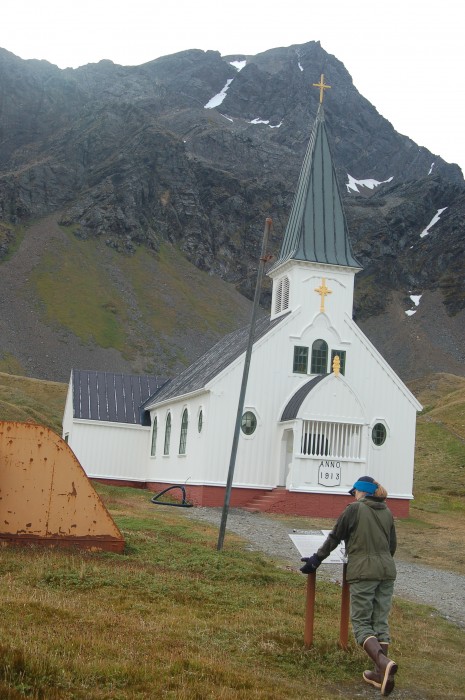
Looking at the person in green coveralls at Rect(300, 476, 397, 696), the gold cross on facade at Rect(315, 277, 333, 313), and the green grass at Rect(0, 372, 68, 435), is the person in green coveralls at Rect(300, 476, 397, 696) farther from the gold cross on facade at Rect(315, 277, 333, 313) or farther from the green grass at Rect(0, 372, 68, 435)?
the green grass at Rect(0, 372, 68, 435)

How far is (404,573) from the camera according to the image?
19.8m

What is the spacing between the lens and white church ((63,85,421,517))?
32.8m

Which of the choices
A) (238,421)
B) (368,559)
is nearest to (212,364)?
(238,421)

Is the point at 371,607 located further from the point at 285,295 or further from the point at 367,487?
the point at 285,295

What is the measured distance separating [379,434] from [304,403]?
427 centimetres

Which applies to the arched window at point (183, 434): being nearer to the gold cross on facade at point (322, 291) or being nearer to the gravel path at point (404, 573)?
the gold cross on facade at point (322, 291)

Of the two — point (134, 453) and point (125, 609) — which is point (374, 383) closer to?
point (134, 453)

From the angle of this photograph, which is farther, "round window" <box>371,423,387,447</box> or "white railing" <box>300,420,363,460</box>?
"round window" <box>371,423,387,447</box>

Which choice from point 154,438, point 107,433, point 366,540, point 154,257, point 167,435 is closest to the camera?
point 366,540

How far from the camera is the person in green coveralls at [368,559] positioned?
31.8 feet

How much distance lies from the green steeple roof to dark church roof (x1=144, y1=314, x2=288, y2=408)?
10.4 ft

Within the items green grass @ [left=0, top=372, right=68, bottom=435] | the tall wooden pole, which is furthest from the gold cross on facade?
green grass @ [left=0, top=372, right=68, bottom=435]

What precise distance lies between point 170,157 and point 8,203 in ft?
121

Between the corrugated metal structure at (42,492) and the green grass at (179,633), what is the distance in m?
0.49
